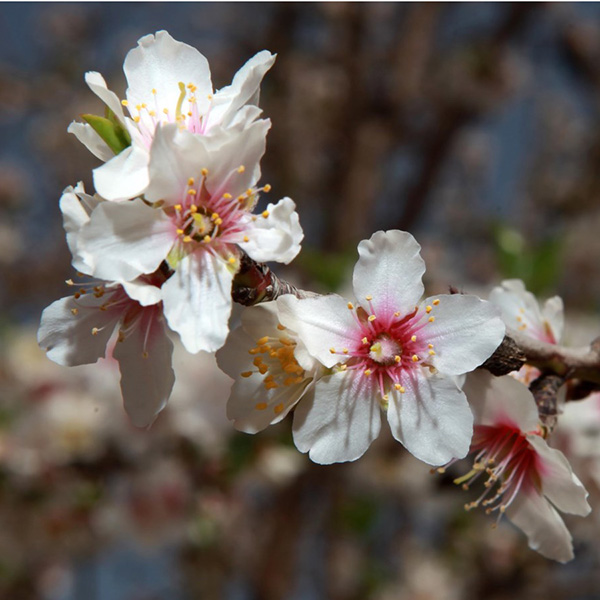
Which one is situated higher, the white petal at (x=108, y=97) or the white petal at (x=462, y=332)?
the white petal at (x=108, y=97)

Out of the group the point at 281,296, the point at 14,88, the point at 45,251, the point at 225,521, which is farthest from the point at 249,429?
the point at 45,251

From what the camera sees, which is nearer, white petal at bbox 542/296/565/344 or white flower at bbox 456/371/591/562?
white flower at bbox 456/371/591/562

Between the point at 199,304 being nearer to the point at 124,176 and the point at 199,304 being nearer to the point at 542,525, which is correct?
the point at 124,176

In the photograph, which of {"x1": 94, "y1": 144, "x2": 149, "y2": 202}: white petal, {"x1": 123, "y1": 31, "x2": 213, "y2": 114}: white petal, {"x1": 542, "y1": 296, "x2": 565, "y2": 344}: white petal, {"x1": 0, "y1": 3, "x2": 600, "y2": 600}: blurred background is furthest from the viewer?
{"x1": 0, "y1": 3, "x2": 600, "y2": 600}: blurred background

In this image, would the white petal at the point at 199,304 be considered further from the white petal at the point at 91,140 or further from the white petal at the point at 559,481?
the white petal at the point at 559,481

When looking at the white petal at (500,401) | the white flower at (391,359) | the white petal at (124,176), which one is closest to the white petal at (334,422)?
the white flower at (391,359)

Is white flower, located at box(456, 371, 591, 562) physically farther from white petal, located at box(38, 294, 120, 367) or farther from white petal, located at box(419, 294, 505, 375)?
white petal, located at box(38, 294, 120, 367)

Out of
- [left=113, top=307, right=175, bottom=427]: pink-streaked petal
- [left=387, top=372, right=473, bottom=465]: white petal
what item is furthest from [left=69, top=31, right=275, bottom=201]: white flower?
[left=387, top=372, right=473, bottom=465]: white petal
